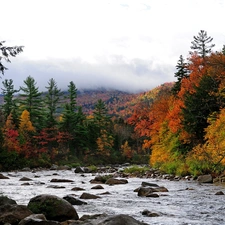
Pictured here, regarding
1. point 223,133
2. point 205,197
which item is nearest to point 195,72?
point 223,133

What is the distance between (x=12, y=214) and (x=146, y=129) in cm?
4468

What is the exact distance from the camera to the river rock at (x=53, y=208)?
13883mm

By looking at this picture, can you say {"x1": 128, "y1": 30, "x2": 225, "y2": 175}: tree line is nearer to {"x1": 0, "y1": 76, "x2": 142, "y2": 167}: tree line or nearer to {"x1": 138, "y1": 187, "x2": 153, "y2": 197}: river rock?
{"x1": 138, "y1": 187, "x2": 153, "y2": 197}: river rock

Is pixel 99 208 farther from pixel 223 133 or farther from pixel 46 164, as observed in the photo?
pixel 46 164

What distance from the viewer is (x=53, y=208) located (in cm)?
1414

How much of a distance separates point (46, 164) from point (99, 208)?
166ft

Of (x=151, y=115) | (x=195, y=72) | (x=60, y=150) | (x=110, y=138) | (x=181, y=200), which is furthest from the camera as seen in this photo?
(x=110, y=138)

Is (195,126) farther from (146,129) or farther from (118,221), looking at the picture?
(118,221)

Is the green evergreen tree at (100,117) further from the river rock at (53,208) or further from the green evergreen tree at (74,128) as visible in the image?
the river rock at (53,208)

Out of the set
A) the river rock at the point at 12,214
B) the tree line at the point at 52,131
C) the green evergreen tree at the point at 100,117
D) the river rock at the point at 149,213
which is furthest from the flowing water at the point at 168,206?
the green evergreen tree at the point at 100,117

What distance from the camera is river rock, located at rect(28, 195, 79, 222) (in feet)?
45.5

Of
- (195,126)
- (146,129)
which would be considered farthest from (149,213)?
(146,129)

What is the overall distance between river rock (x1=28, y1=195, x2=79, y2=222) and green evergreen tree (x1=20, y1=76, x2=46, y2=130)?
62.1 m

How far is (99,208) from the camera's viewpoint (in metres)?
16.6
